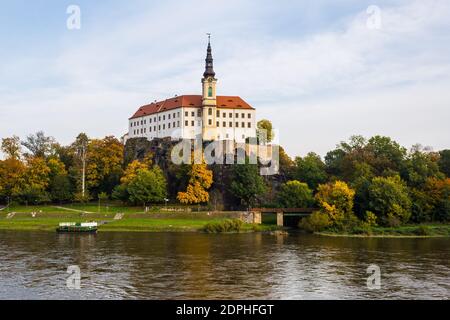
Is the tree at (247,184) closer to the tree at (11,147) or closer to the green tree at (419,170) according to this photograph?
the green tree at (419,170)

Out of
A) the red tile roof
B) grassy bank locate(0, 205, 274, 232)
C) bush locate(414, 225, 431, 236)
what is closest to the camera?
bush locate(414, 225, 431, 236)

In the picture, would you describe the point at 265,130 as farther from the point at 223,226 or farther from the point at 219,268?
the point at 219,268

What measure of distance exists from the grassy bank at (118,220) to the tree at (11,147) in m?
16.1

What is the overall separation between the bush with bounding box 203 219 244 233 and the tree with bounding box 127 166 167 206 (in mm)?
17374

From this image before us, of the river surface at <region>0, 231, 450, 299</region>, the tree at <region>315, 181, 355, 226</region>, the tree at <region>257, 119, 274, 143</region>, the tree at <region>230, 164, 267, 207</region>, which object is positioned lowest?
the river surface at <region>0, 231, 450, 299</region>

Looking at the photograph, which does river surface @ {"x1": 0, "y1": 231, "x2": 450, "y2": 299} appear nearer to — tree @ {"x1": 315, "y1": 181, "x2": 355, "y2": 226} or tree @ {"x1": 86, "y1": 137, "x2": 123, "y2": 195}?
tree @ {"x1": 315, "y1": 181, "x2": 355, "y2": 226}

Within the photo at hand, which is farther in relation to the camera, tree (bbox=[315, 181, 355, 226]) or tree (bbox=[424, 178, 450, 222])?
tree (bbox=[424, 178, 450, 222])

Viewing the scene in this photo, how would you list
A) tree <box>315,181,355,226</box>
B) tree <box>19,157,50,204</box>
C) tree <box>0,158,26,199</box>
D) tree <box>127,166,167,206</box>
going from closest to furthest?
tree <box>315,181,355,226</box> → tree <box>127,166,167,206</box> → tree <box>19,157,50,204</box> → tree <box>0,158,26,199</box>

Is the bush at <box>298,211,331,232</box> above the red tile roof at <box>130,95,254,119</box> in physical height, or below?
below

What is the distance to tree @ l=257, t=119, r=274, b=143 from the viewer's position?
382 ft

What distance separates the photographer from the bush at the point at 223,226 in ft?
250

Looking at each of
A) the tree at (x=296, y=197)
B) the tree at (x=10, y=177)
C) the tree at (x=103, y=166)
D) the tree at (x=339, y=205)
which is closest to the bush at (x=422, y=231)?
the tree at (x=339, y=205)

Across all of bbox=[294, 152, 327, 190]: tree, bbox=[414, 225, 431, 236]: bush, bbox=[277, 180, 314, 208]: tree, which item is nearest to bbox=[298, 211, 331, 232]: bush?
bbox=[277, 180, 314, 208]: tree
